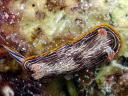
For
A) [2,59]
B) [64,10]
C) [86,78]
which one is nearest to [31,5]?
[64,10]

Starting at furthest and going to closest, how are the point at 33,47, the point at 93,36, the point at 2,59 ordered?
the point at 2,59 → the point at 33,47 → the point at 93,36

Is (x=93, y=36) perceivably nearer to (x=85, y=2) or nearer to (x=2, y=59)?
(x=85, y=2)

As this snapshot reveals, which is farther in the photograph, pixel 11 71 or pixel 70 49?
pixel 11 71

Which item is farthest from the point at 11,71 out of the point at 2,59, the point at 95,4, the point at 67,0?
the point at 95,4

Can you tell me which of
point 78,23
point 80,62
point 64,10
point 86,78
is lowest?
point 86,78

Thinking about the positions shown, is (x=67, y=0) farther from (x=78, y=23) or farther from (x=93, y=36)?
(x=93, y=36)

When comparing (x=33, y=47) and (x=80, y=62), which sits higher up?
(x=33, y=47)

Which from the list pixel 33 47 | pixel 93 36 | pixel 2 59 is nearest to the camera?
pixel 93 36
